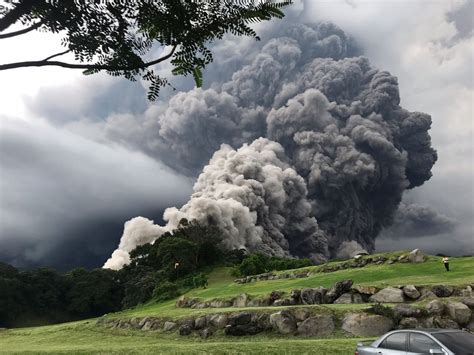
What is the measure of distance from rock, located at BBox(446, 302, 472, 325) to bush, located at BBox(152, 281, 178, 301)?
111ft

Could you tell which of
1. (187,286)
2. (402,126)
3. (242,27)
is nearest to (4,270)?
(187,286)

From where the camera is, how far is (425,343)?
8875 millimetres

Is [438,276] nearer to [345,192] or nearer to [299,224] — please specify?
[299,224]

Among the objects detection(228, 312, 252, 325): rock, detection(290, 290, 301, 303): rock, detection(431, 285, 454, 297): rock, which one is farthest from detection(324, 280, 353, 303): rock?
detection(228, 312, 252, 325): rock

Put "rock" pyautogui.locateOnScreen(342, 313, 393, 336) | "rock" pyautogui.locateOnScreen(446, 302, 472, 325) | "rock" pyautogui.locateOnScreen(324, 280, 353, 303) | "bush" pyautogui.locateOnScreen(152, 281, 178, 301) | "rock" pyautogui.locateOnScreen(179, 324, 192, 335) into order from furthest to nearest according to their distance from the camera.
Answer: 1. "bush" pyautogui.locateOnScreen(152, 281, 178, 301)
2. "rock" pyautogui.locateOnScreen(324, 280, 353, 303)
3. "rock" pyautogui.locateOnScreen(179, 324, 192, 335)
4. "rock" pyautogui.locateOnScreen(446, 302, 472, 325)
5. "rock" pyautogui.locateOnScreen(342, 313, 393, 336)

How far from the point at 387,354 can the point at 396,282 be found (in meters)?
17.3

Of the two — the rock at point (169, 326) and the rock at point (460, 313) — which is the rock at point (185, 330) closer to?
the rock at point (169, 326)

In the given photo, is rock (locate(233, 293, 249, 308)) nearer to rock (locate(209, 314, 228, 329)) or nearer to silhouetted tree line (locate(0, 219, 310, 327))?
rock (locate(209, 314, 228, 329))

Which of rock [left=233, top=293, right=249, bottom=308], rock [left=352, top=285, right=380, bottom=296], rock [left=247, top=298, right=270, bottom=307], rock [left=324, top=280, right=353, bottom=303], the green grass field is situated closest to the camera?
the green grass field

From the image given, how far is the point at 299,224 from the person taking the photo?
379 ft

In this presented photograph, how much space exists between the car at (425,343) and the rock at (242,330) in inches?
368

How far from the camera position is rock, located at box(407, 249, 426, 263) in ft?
111

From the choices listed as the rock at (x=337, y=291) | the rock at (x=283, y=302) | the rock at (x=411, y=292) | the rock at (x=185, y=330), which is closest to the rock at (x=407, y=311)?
the rock at (x=411, y=292)

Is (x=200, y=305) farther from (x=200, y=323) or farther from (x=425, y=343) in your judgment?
(x=425, y=343)
